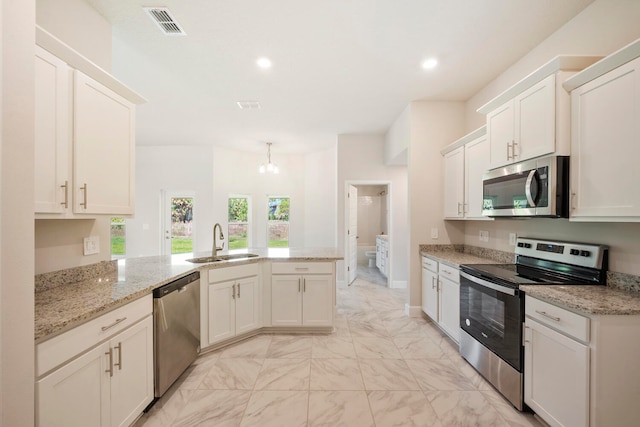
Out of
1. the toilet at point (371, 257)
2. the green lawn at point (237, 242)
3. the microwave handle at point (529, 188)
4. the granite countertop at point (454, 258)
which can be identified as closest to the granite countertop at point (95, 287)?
the granite countertop at point (454, 258)

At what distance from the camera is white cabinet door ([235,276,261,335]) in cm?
280

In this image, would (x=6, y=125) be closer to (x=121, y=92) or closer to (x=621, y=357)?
(x=121, y=92)

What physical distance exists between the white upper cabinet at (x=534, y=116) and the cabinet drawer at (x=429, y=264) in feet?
4.19

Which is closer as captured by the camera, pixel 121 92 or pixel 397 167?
pixel 121 92

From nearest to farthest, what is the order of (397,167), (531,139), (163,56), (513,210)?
(531,139) → (513,210) → (163,56) → (397,167)

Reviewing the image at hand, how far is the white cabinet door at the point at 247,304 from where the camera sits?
9.20 ft

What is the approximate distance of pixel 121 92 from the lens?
1.87 m

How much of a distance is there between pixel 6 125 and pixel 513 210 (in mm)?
3035

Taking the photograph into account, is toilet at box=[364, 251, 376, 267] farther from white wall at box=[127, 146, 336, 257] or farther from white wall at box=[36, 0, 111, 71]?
white wall at box=[36, 0, 111, 71]

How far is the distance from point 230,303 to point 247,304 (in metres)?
0.21

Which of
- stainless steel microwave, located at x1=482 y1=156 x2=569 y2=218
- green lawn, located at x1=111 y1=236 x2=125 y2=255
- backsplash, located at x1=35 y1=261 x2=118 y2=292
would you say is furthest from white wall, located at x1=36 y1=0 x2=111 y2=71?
green lawn, located at x1=111 y1=236 x2=125 y2=255

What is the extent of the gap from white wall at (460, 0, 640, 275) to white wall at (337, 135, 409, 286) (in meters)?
2.34

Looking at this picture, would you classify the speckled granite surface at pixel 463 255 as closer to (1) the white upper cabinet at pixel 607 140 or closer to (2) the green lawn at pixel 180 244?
(1) the white upper cabinet at pixel 607 140

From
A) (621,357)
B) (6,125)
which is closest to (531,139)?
(621,357)
